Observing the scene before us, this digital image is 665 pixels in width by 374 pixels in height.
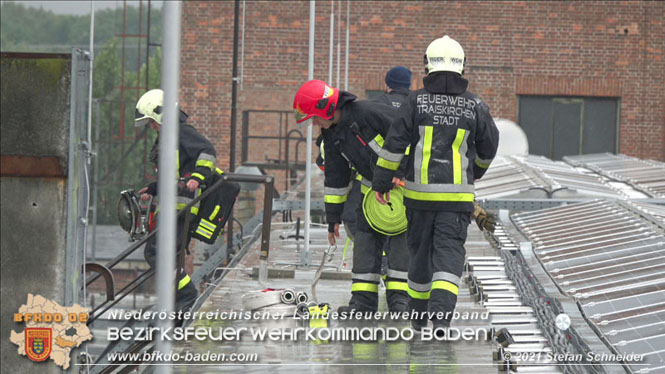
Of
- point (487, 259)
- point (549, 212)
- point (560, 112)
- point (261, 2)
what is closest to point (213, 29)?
point (261, 2)

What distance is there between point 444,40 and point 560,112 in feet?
66.3

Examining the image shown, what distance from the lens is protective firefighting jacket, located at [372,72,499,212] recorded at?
5641mm

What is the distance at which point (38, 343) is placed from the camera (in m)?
5.30

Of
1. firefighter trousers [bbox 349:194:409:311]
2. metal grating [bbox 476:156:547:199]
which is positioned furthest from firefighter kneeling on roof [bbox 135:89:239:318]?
metal grating [bbox 476:156:547:199]

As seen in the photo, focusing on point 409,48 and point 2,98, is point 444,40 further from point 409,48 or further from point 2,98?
point 409,48

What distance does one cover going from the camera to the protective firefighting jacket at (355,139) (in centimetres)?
624

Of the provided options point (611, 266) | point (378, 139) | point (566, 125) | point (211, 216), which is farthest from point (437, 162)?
point (566, 125)

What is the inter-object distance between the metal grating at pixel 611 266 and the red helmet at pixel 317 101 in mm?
2047

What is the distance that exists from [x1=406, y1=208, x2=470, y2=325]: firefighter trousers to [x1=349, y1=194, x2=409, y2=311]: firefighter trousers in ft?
1.41

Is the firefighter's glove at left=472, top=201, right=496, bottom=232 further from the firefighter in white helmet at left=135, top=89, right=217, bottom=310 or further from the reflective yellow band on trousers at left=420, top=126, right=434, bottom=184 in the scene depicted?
the firefighter in white helmet at left=135, top=89, right=217, bottom=310

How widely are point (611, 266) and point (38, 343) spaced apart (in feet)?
14.9

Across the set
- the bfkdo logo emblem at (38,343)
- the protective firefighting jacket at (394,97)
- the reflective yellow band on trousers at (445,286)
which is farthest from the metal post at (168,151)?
the protective firefighting jacket at (394,97)

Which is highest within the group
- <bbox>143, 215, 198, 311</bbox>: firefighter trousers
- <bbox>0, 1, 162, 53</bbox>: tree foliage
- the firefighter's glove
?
<bbox>0, 1, 162, 53</bbox>: tree foliage

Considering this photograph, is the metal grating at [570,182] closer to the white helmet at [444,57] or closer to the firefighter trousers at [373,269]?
the firefighter trousers at [373,269]
